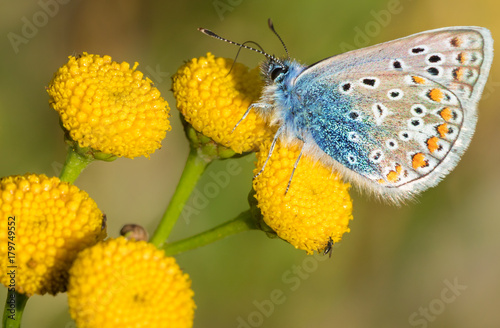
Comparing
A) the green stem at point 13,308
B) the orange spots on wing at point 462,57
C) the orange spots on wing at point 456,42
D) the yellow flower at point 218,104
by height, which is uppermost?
the orange spots on wing at point 456,42

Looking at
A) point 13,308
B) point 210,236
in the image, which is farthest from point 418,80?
point 13,308

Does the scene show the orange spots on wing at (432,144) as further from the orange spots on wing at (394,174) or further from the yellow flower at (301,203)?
the yellow flower at (301,203)

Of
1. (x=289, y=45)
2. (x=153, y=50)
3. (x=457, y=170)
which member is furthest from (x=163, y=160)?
(x=457, y=170)

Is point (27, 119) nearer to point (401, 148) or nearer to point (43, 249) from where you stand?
point (43, 249)

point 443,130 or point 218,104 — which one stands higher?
point 443,130

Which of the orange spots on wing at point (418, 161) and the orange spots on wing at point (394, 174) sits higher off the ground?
the orange spots on wing at point (418, 161)

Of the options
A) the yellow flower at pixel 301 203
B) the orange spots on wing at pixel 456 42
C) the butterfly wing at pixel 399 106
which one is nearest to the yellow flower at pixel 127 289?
the yellow flower at pixel 301 203

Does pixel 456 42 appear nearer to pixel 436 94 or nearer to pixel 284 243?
pixel 436 94
